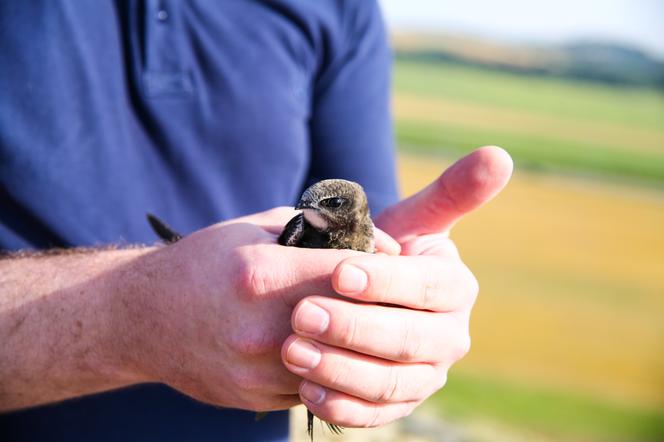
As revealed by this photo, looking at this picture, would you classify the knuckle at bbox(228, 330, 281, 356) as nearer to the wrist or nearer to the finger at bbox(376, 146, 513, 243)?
the wrist

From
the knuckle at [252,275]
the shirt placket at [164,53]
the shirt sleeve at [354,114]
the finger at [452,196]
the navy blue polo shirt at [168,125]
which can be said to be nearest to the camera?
the knuckle at [252,275]

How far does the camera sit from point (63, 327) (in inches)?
96.0

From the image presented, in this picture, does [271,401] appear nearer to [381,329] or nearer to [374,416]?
[374,416]

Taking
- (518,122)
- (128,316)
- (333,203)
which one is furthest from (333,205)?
(518,122)

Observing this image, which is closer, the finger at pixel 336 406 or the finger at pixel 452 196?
the finger at pixel 336 406

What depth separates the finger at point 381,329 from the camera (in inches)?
74.1

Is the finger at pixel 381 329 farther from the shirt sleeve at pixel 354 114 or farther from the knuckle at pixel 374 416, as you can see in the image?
the shirt sleeve at pixel 354 114

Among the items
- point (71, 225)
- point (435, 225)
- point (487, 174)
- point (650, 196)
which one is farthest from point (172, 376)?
point (650, 196)

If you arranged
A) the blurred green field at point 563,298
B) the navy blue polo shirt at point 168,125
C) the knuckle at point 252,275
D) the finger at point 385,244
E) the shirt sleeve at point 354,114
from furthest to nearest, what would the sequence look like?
the blurred green field at point 563,298
the shirt sleeve at point 354,114
the navy blue polo shirt at point 168,125
the finger at point 385,244
the knuckle at point 252,275

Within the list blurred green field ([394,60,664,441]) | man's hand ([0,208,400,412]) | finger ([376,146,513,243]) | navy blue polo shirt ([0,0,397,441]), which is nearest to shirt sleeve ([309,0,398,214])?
navy blue polo shirt ([0,0,397,441])

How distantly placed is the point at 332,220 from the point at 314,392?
63 centimetres

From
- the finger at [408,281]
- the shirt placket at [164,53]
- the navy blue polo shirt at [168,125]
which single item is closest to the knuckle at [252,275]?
the finger at [408,281]

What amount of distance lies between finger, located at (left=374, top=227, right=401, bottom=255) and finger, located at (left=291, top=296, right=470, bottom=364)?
419mm

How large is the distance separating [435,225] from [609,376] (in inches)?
506
